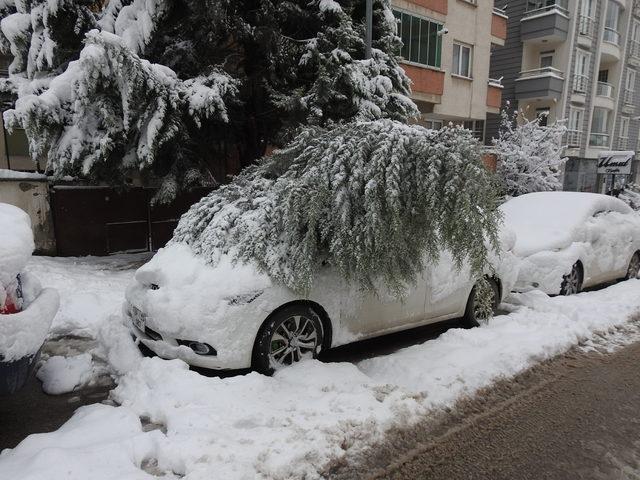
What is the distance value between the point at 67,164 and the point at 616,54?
29.3 metres

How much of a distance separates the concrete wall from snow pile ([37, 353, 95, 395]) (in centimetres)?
475

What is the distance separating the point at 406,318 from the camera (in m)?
4.82

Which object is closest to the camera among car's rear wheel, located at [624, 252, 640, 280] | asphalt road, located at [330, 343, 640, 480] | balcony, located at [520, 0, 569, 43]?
asphalt road, located at [330, 343, 640, 480]

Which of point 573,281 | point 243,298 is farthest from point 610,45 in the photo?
point 243,298

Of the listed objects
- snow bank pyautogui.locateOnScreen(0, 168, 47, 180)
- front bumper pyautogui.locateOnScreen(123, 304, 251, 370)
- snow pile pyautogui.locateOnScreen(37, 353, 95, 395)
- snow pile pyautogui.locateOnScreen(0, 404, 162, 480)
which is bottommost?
snow pile pyautogui.locateOnScreen(37, 353, 95, 395)

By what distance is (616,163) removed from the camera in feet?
51.5

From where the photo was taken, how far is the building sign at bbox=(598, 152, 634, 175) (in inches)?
604

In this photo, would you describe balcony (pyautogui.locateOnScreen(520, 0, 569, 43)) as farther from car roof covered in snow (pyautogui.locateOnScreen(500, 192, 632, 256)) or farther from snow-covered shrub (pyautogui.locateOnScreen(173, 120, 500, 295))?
snow-covered shrub (pyautogui.locateOnScreen(173, 120, 500, 295))

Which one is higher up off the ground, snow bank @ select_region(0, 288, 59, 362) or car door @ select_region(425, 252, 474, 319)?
snow bank @ select_region(0, 288, 59, 362)

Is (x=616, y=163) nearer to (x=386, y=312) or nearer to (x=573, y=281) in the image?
(x=573, y=281)

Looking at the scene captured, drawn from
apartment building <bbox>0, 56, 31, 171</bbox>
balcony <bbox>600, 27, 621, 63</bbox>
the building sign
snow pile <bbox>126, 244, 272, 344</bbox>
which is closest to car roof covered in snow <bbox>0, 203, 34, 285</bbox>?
snow pile <bbox>126, 244, 272, 344</bbox>

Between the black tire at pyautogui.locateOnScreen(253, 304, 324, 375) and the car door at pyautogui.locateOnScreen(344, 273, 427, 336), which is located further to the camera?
the car door at pyautogui.locateOnScreen(344, 273, 427, 336)

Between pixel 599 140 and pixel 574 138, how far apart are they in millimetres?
2913

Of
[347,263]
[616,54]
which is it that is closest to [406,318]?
[347,263]
